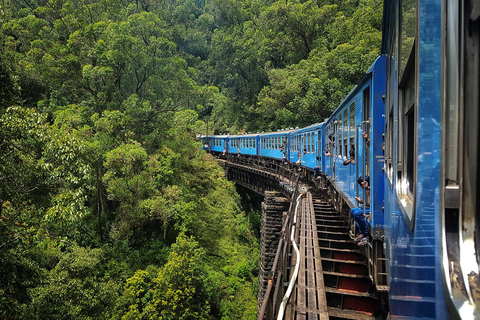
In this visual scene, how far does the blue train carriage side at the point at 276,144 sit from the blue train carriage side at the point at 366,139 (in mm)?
11841

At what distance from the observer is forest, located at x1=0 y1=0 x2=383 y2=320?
7.17 meters

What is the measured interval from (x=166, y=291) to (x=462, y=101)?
513 inches

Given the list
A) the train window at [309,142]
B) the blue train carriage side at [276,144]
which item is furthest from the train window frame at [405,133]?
the blue train carriage side at [276,144]

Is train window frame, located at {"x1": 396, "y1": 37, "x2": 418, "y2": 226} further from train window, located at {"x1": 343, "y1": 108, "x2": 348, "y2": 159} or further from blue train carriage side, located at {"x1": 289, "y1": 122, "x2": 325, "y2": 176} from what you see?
blue train carriage side, located at {"x1": 289, "y1": 122, "x2": 325, "y2": 176}

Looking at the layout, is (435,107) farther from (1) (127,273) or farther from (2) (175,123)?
(2) (175,123)

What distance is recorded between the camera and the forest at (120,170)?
7168mm

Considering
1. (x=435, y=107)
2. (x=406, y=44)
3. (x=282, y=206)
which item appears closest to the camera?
(x=435, y=107)

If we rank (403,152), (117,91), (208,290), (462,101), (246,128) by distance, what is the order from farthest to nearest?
(246,128)
(117,91)
(208,290)
(403,152)
(462,101)

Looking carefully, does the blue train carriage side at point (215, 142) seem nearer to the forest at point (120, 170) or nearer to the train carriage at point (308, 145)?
the forest at point (120, 170)

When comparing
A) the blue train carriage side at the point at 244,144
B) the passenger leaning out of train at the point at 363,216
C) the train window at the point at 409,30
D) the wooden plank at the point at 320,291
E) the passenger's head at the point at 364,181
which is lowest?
the wooden plank at the point at 320,291

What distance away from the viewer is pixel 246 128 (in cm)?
4462

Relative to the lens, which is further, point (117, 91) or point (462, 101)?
point (117, 91)

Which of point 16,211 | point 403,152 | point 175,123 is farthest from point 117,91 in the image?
point 403,152

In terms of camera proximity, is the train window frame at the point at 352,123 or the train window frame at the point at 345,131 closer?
the train window frame at the point at 352,123
